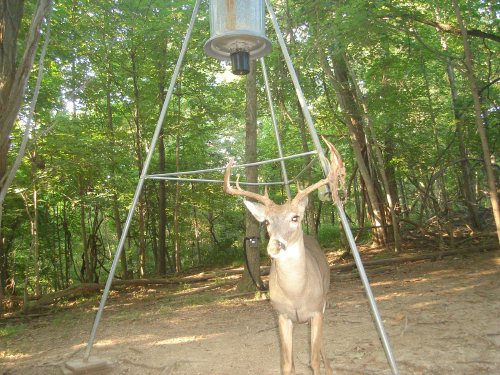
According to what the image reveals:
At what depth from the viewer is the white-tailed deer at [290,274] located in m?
3.41

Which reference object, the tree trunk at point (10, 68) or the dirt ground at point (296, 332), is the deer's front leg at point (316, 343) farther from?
the tree trunk at point (10, 68)

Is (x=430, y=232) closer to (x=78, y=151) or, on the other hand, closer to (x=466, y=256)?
(x=466, y=256)

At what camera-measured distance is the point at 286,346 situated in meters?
3.69

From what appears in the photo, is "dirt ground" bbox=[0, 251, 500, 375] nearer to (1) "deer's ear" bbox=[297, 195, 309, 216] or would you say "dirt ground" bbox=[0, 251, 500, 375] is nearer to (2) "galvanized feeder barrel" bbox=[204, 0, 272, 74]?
(1) "deer's ear" bbox=[297, 195, 309, 216]

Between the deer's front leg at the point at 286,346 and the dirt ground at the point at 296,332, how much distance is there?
0.55m

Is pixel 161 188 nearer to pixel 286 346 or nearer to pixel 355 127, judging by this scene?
pixel 355 127

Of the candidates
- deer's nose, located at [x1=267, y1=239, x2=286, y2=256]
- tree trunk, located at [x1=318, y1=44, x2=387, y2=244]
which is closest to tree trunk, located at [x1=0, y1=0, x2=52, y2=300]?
deer's nose, located at [x1=267, y1=239, x2=286, y2=256]

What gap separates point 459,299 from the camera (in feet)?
19.2

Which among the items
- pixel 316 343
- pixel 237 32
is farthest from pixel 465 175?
pixel 237 32

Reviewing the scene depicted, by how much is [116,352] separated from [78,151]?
5927mm

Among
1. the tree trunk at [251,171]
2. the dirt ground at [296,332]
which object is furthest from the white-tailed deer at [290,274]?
the tree trunk at [251,171]

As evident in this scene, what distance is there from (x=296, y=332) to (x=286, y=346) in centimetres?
181

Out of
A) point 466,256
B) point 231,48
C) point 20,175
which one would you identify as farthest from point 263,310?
point 20,175

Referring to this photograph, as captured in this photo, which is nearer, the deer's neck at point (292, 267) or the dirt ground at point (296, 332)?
the deer's neck at point (292, 267)
